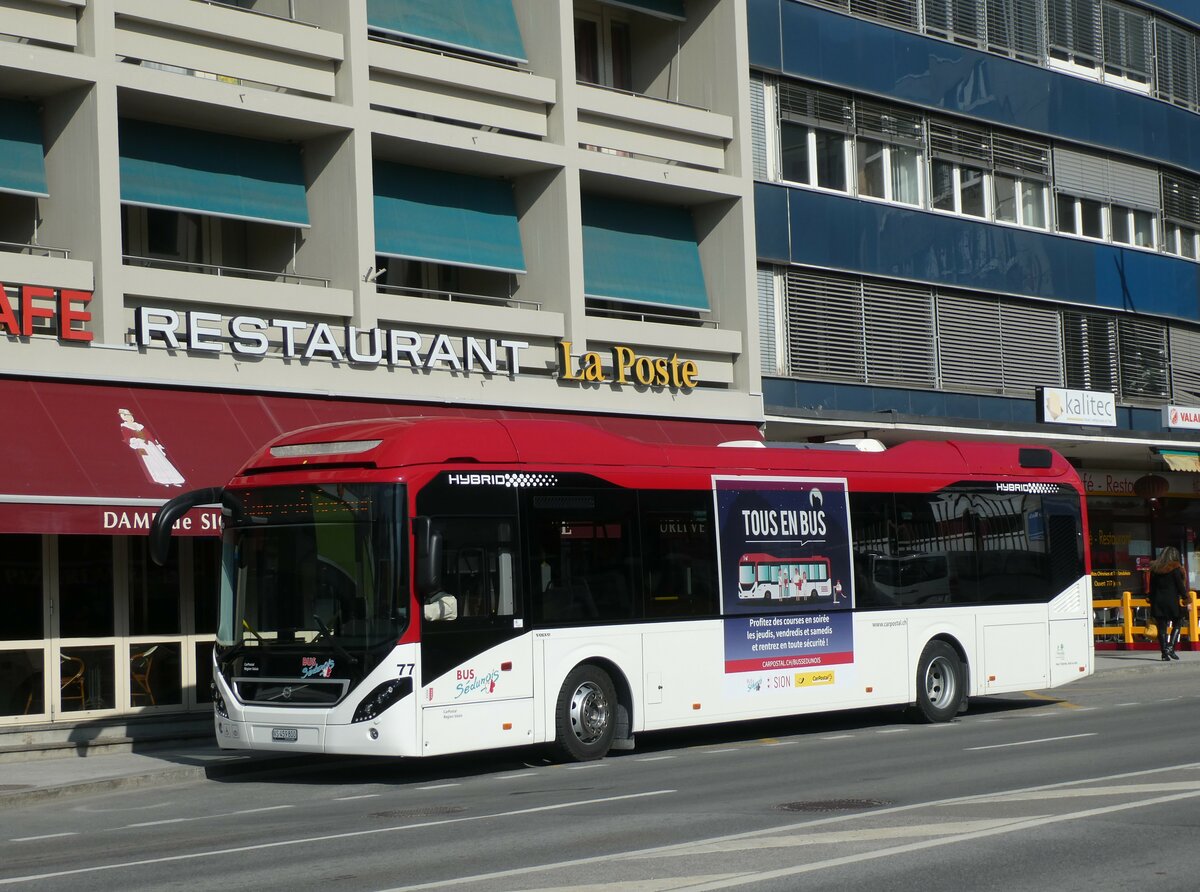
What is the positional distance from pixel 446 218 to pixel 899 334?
32.5 feet

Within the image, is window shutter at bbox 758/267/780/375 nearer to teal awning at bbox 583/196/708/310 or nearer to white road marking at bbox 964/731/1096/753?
teal awning at bbox 583/196/708/310

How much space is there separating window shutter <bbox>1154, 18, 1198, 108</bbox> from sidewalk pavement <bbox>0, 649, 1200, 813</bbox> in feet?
88.4

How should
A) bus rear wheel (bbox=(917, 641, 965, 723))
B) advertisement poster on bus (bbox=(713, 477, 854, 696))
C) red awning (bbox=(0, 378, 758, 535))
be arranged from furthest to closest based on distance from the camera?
bus rear wheel (bbox=(917, 641, 965, 723))
advertisement poster on bus (bbox=(713, 477, 854, 696))
red awning (bbox=(0, 378, 758, 535))

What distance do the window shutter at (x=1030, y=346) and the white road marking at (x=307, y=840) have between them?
2095 cm

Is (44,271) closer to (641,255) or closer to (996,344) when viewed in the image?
(641,255)

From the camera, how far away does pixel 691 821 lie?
11141 millimetres

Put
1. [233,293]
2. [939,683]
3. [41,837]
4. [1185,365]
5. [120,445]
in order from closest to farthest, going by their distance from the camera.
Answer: [41,837] < [120,445] < [939,683] < [233,293] < [1185,365]

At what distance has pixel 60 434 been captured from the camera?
1820 cm

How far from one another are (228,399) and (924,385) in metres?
14.5

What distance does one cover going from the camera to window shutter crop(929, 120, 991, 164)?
102ft

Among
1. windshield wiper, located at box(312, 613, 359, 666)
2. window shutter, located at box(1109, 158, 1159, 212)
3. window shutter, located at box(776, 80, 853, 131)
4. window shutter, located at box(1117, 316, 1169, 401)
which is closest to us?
windshield wiper, located at box(312, 613, 359, 666)

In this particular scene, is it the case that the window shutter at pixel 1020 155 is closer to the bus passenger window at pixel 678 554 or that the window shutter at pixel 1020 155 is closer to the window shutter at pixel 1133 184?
the window shutter at pixel 1133 184

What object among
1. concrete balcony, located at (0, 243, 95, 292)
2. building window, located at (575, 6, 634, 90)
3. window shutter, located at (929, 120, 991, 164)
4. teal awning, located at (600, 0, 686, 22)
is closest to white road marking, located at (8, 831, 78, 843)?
concrete balcony, located at (0, 243, 95, 292)

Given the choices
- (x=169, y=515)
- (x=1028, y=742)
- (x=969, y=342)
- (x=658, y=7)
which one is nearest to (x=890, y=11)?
(x=658, y=7)
